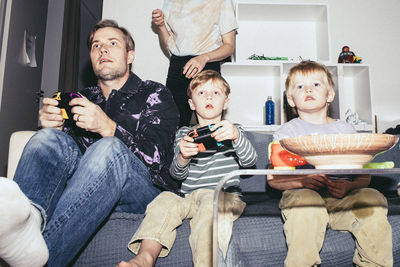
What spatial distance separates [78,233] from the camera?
89cm

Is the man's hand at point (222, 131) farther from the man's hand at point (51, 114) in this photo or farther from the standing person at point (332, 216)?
the man's hand at point (51, 114)

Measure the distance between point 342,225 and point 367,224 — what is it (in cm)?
10

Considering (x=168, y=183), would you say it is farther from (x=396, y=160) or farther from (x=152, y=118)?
(x=396, y=160)

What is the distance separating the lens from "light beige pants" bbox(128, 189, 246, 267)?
971 mm

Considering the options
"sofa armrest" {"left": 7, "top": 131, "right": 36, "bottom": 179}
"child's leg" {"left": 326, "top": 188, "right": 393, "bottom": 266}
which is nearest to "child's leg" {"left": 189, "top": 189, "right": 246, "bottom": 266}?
"child's leg" {"left": 326, "top": 188, "right": 393, "bottom": 266}

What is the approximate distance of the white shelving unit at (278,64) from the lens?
8.28 ft

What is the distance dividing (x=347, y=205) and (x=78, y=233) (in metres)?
0.84

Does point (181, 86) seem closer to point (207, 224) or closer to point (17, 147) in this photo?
point (17, 147)

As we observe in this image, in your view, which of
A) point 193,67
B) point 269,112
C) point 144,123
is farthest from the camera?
point 269,112

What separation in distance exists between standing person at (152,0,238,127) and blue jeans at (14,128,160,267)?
0.95m

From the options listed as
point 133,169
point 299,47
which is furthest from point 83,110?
point 299,47

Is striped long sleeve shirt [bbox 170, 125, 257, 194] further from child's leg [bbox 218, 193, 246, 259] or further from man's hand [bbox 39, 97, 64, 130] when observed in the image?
man's hand [bbox 39, 97, 64, 130]

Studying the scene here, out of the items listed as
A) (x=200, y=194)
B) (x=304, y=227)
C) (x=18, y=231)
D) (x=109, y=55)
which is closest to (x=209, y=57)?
(x=109, y=55)

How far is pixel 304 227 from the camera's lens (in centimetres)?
98
